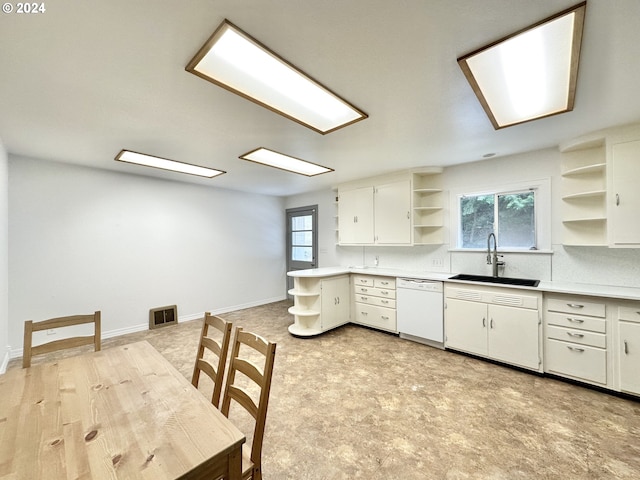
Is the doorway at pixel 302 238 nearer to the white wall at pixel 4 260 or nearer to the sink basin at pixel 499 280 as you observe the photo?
the sink basin at pixel 499 280

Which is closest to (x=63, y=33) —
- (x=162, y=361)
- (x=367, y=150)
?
(x=162, y=361)

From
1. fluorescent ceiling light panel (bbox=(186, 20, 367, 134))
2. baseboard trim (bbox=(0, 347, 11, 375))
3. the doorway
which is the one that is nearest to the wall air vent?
baseboard trim (bbox=(0, 347, 11, 375))

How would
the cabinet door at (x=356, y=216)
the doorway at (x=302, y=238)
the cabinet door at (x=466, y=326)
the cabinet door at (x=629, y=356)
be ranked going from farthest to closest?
the doorway at (x=302, y=238) < the cabinet door at (x=356, y=216) < the cabinet door at (x=466, y=326) < the cabinet door at (x=629, y=356)

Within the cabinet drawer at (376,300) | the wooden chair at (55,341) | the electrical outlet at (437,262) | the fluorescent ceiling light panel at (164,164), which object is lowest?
the cabinet drawer at (376,300)

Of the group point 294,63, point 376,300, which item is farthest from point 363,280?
point 294,63

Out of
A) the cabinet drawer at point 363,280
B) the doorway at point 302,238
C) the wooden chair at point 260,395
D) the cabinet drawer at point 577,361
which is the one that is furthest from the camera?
the doorway at point 302,238

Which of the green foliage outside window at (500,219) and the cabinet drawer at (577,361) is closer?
the cabinet drawer at (577,361)

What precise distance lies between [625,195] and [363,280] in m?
2.91

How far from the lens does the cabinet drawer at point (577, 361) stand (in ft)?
7.39

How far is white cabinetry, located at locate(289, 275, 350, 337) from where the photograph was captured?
367cm

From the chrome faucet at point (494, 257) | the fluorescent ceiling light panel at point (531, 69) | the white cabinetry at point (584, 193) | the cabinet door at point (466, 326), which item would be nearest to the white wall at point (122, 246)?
the cabinet door at point (466, 326)

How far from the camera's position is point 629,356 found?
84.0 inches

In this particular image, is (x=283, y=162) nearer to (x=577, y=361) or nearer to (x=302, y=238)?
(x=302, y=238)

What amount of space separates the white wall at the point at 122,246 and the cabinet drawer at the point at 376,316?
2.46m
